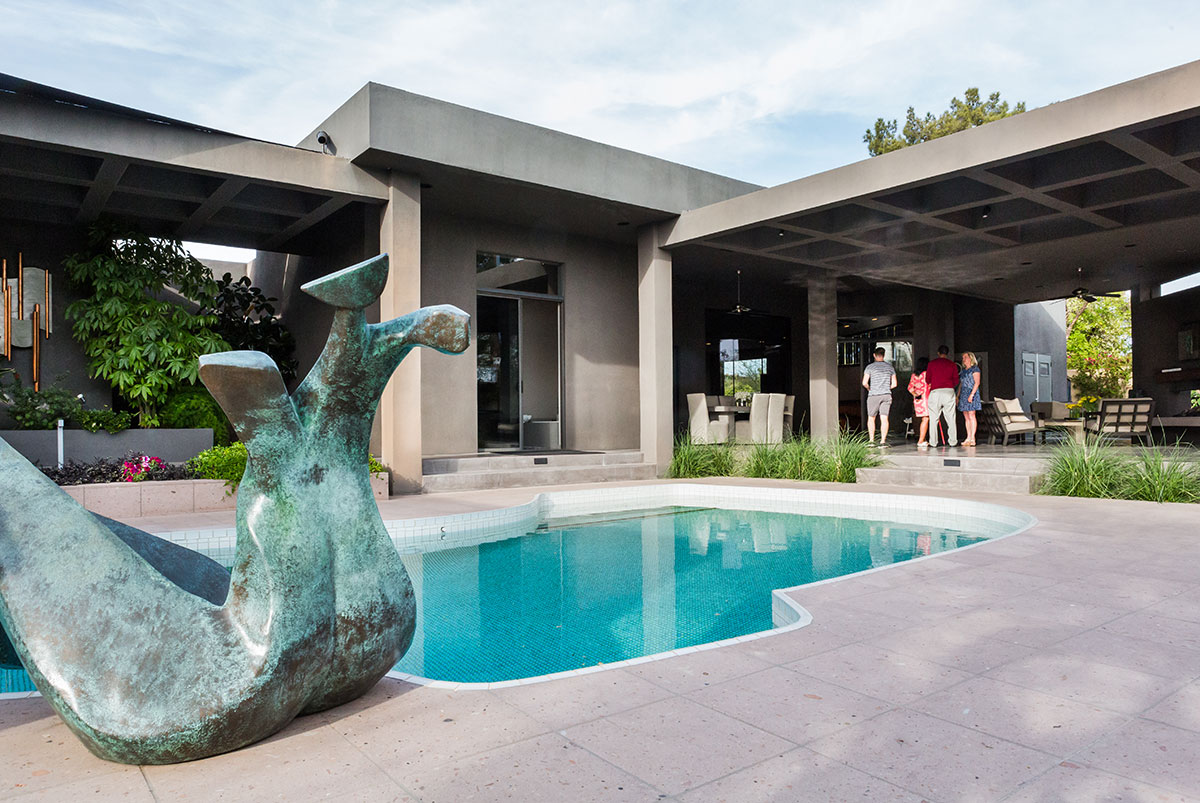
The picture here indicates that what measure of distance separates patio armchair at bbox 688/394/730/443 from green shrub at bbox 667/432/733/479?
5.46 ft

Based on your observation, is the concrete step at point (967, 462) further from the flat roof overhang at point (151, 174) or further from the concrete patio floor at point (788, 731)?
the flat roof overhang at point (151, 174)

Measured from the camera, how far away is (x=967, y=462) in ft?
29.7

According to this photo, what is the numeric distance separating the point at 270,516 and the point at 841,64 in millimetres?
22076

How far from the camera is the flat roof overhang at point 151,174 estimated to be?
21.4 ft

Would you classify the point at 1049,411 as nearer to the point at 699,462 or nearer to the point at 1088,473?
the point at 1088,473

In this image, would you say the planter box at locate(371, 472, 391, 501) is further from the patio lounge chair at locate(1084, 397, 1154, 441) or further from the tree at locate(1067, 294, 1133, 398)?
the tree at locate(1067, 294, 1133, 398)

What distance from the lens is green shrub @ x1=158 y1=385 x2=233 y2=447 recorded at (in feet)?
28.3

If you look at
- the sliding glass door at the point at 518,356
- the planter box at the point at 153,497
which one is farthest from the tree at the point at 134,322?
the sliding glass door at the point at 518,356

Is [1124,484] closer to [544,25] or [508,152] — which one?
[508,152]

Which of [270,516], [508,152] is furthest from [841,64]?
[270,516]

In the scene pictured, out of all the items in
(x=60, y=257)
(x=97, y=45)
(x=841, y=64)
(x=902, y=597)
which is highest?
(x=841, y=64)

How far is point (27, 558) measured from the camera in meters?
1.91

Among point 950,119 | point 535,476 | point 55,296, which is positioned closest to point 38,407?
→ point 55,296

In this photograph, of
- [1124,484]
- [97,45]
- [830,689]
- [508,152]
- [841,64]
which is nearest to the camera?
[830,689]
